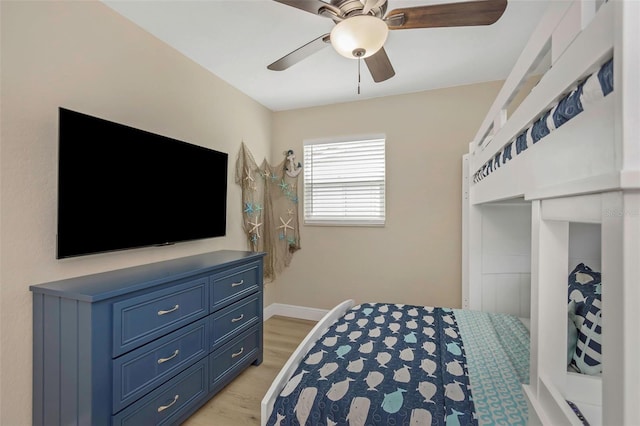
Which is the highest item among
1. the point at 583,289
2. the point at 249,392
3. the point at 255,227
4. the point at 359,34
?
the point at 359,34

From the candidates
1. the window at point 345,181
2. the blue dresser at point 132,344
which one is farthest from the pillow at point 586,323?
the blue dresser at point 132,344

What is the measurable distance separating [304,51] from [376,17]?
0.48m

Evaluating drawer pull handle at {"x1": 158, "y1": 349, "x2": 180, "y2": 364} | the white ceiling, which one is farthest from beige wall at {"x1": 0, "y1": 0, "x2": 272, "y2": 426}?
drawer pull handle at {"x1": 158, "y1": 349, "x2": 180, "y2": 364}

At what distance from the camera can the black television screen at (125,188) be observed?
58.4 inches

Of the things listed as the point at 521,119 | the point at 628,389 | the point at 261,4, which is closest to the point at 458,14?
the point at 521,119

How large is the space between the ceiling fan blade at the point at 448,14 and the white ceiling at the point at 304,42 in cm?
39

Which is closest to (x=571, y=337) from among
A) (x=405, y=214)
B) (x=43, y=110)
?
(x=405, y=214)

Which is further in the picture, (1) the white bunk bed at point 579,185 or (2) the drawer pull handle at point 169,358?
(2) the drawer pull handle at point 169,358

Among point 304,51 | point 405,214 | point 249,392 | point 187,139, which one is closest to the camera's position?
point 304,51

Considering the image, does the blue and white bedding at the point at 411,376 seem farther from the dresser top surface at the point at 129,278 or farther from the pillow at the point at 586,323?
the dresser top surface at the point at 129,278

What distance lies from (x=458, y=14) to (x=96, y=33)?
200 cm

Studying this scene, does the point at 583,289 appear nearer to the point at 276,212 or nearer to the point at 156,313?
the point at 156,313

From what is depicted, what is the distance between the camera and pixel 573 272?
1.92 metres

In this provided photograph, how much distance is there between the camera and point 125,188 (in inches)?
68.8
